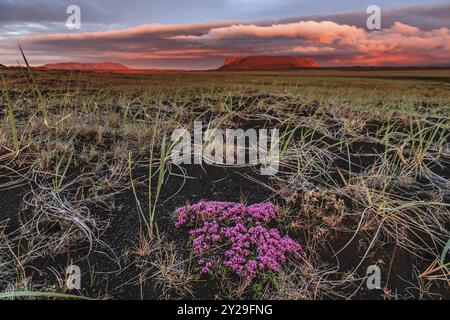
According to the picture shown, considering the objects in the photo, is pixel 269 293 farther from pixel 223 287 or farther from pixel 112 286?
pixel 112 286

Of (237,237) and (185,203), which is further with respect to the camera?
(185,203)

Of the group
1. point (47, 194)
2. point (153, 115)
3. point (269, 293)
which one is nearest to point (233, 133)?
point (153, 115)

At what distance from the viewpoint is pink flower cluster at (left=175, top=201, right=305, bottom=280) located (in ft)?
9.57

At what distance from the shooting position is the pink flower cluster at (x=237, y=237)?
292cm

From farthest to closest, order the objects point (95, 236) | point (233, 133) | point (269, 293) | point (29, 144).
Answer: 1. point (233, 133)
2. point (29, 144)
3. point (95, 236)
4. point (269, 293)

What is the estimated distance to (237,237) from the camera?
10.2 ft

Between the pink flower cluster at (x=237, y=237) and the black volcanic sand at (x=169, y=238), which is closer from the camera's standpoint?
the black volcanic sand at (x=169, y=238)

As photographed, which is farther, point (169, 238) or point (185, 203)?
point (185, 203)

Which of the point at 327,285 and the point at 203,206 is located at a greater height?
the point at 203,206

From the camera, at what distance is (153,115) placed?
6062 mm

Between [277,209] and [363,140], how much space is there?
2.24 metres

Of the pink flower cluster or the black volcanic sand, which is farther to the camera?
the pink flower cluster

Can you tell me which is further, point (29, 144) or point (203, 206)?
point (29, 144)

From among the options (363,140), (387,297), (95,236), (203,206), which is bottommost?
(387,297)
